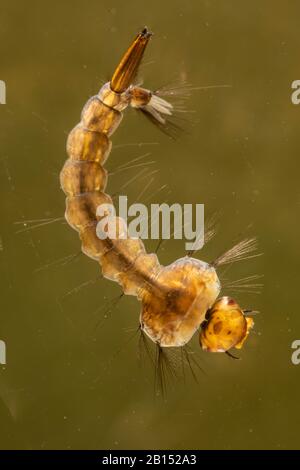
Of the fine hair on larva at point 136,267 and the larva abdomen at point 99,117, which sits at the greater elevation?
the larva abdomen at point 99,117

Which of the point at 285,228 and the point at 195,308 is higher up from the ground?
the point at 285,228

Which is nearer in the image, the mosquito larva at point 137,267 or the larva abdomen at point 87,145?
the mosquito larva at point 137,267

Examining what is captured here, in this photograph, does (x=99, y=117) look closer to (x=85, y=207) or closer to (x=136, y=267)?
(x=85, y=207)

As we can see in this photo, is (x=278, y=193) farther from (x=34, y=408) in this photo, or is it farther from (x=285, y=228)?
(x=34, y=408)

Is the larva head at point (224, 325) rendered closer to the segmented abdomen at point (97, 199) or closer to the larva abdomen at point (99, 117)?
the segmented abdomen at point (97, 199)

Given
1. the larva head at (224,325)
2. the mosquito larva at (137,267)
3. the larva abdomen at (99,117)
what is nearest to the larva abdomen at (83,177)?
the mosquito larva at (137,267)

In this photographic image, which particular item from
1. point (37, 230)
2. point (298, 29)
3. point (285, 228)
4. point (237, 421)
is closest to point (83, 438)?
point (237, 421)

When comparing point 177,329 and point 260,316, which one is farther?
point 260,316
